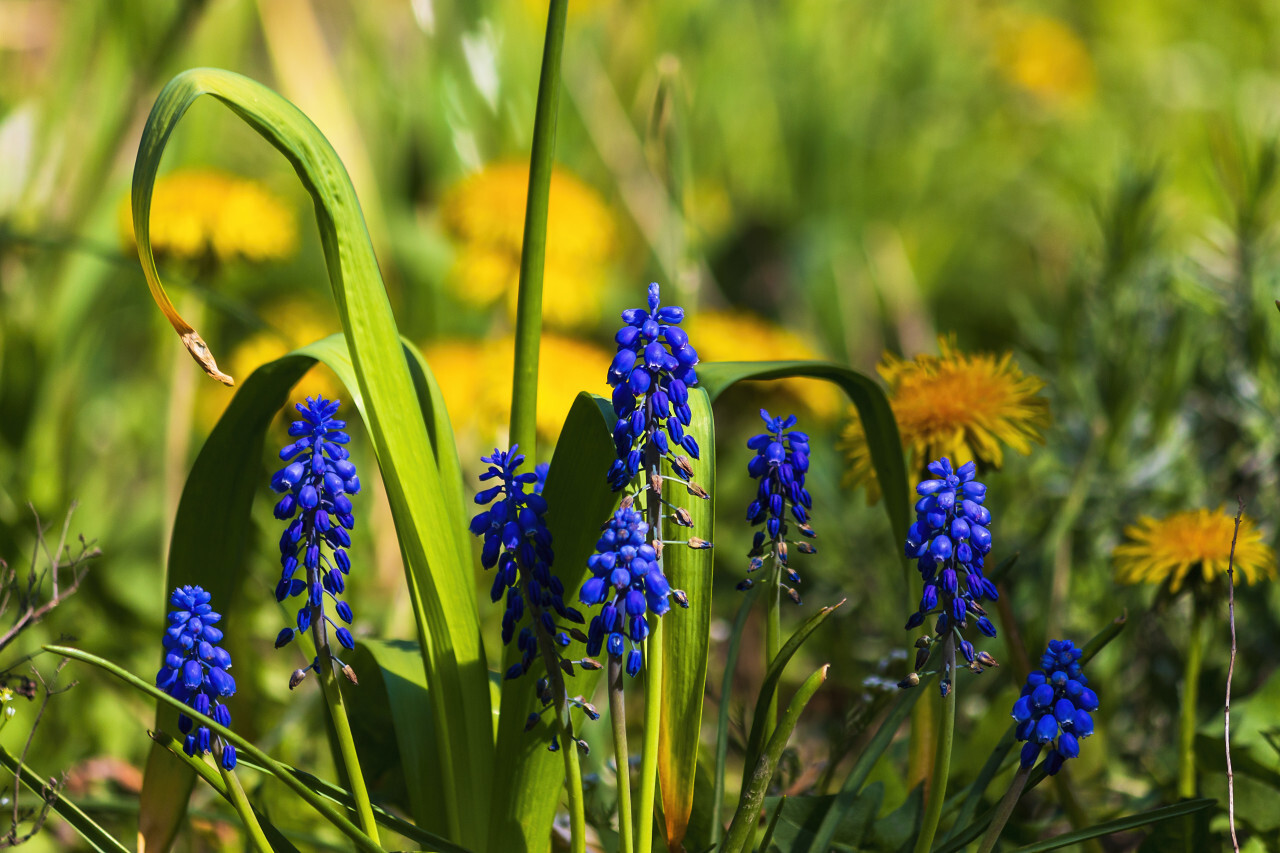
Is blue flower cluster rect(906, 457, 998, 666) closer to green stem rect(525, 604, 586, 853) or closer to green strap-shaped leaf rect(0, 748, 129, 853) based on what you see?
green stem rect(525, 604, 586, 853)

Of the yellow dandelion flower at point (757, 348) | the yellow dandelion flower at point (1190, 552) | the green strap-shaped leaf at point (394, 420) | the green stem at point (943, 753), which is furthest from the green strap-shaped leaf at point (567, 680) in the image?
the yellow dandelion flower at point (757, 348)

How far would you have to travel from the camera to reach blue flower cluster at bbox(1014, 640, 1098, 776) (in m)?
0.69

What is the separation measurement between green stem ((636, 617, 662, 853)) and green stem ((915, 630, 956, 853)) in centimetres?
20

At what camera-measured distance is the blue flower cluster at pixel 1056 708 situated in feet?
2.26

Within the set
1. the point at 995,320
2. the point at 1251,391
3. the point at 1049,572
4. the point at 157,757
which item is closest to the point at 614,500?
the point at 157,757

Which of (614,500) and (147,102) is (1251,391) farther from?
(147,102)

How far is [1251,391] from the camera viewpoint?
143 cm

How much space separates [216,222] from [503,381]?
1.76 feet

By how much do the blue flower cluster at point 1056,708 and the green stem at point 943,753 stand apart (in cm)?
5

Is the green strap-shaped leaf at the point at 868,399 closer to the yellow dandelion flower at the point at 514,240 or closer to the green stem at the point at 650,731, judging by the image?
the green stem at the point at 650,731

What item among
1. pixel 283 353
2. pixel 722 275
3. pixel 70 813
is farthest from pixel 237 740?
pixel 722 275

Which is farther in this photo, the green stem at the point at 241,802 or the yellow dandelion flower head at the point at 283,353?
the yellow dandelion flower head at the point at 283,353

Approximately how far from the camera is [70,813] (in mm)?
767

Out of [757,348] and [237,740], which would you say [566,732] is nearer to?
[237,740]
